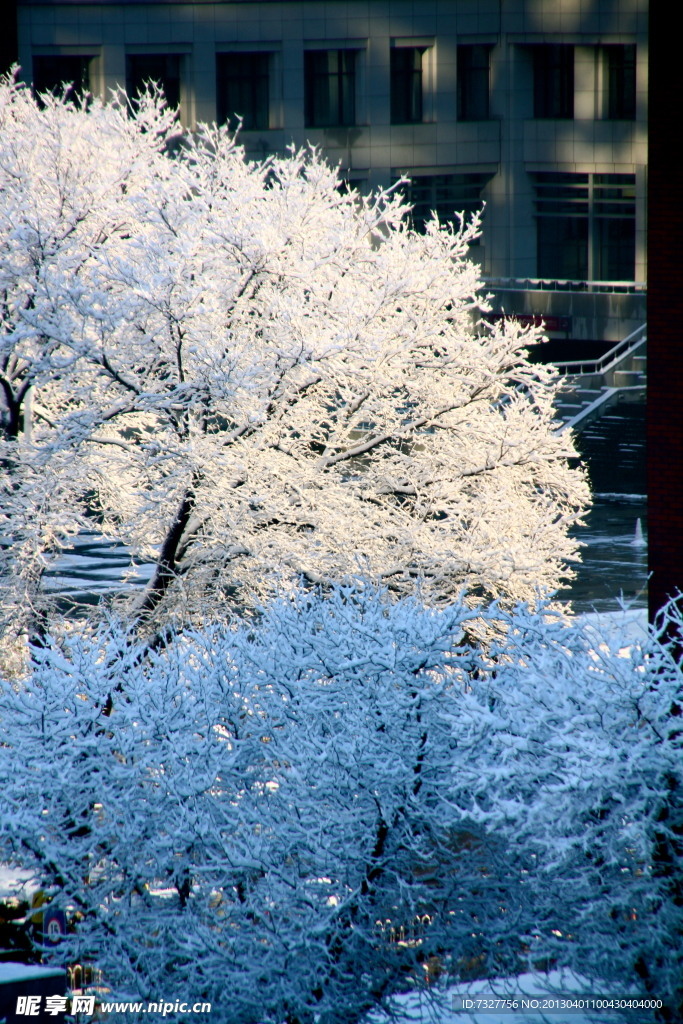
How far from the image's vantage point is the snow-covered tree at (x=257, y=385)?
17781 mm

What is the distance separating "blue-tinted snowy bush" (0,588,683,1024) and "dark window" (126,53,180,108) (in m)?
56.6

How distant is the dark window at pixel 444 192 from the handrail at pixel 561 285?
452 centimetres

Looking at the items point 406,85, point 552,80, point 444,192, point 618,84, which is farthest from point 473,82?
point 618,84

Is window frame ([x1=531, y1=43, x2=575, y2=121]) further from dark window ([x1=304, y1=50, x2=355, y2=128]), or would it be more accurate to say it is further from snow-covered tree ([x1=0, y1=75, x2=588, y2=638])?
snow-covered tree ([x1=0, y1=75, x2=588, y2=638])

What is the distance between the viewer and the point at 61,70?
2516 inches

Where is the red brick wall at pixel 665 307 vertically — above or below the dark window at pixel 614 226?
below

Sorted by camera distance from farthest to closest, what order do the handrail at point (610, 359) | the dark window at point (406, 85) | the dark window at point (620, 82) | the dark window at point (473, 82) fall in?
the dark window at point (473, 82)
the dark window at point (620, 82)
the dark window at point (406, 85)
the handrail at point (610, 359)

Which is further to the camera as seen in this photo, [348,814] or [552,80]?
[552,80]

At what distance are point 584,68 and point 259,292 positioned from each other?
176ft

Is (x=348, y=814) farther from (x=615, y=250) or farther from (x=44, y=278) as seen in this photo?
(x=615, y=250)

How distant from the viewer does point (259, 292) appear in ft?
62.4

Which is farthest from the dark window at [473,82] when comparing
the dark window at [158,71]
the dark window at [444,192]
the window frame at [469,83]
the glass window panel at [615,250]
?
the dark window at [158,71]

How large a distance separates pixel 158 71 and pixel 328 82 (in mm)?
8864

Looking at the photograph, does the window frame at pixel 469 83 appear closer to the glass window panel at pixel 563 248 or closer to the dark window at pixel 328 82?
the dark window at pixel 328 82
